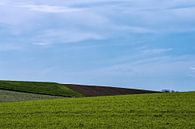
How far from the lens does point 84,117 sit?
20094mm

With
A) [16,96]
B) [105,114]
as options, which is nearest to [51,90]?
[16,96]

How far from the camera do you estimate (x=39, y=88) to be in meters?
40.6

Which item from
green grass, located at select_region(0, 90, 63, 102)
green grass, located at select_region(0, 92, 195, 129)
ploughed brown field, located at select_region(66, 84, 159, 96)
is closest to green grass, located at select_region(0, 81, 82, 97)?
ploughed brown field, located at select_region(66, 84, 159, 96)

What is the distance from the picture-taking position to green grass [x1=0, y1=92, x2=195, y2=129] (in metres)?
17.8

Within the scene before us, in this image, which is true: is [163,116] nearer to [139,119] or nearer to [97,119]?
[139,119]

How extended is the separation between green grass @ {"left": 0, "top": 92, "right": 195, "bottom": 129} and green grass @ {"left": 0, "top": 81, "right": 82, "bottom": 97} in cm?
1197

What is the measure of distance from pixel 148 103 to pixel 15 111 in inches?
267

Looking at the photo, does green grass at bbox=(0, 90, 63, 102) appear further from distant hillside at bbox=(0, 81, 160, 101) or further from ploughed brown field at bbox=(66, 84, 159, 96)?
ploughed brown field at bbox=(66, 84, 159, 96)

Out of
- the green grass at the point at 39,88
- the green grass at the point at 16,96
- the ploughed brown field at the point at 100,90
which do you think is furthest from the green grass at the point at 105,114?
the ploughed brown field at the point at 100,90

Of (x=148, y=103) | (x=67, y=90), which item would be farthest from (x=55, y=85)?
(x=148, y=103)

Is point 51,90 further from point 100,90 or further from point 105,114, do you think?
point 105,114

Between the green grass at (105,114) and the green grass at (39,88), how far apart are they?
12.0m

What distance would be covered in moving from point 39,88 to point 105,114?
2053 centimetres

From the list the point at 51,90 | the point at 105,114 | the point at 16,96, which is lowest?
the point at 105,114
